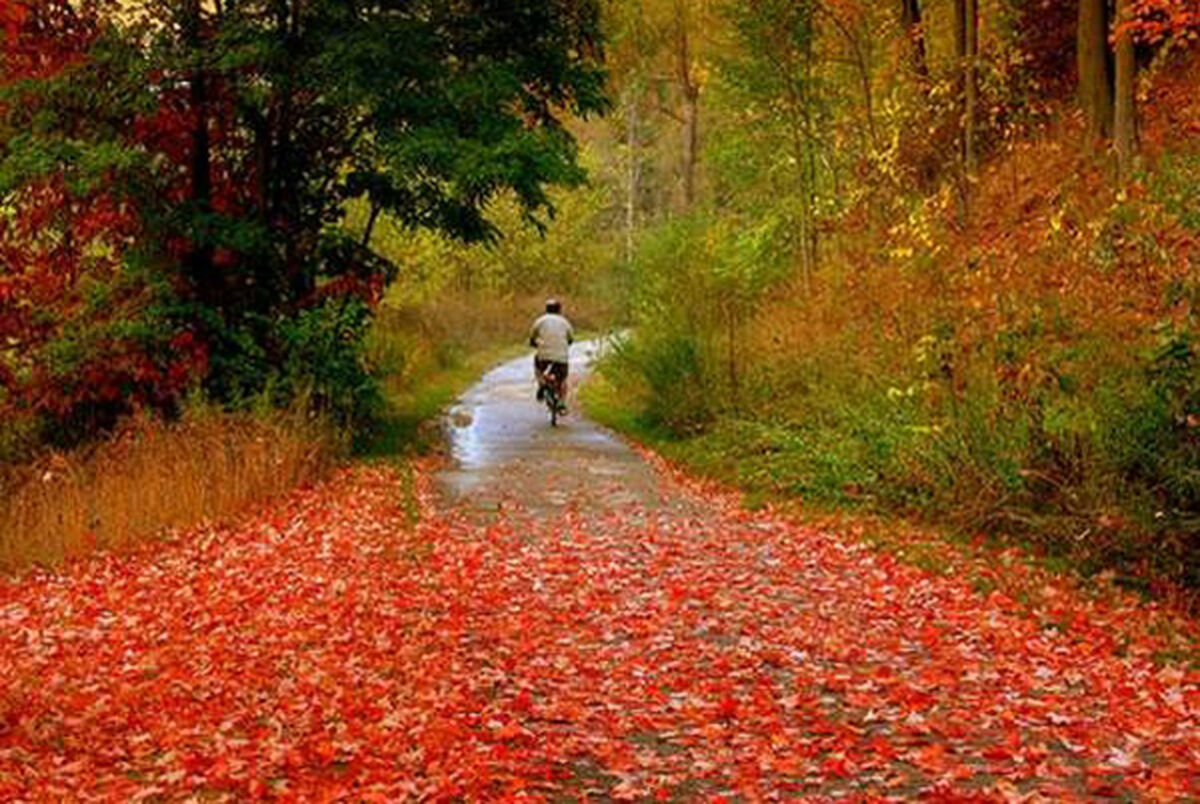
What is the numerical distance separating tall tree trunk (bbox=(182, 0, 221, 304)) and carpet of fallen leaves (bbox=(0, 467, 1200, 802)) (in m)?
6.94

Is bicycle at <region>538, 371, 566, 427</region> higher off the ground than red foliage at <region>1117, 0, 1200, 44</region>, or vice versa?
red foliage at <region>1117, 0, 1200, 44</region>

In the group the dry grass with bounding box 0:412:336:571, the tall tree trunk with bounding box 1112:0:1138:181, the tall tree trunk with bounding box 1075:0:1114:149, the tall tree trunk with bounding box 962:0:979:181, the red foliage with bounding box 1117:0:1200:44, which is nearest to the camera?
the dry grass with bounding box 0:412:336:571

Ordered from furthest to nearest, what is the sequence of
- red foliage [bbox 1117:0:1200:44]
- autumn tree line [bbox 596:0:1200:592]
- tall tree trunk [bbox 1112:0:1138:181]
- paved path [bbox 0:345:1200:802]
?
1. tall tree trunk [bbox 1112:0:1138:181]
2. red foliage [bbox 1117:0:1200:44]
3. autumn tree line [bbox 596:0:1200:592]
4. paved path [bbox 0:345:1200:802]

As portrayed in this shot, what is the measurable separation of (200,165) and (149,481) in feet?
19.6

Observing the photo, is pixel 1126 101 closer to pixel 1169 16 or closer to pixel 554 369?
pixel 1169 16

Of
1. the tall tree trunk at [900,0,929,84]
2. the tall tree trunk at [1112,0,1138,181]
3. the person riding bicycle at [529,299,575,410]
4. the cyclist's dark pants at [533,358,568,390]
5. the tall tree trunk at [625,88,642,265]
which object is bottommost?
the cyclist's dark pants at [533,358,568,390]

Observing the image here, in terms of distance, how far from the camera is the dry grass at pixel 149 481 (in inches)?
560

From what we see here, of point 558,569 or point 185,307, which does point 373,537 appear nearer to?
point 558,569

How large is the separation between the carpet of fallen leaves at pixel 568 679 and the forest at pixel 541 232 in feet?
6.73

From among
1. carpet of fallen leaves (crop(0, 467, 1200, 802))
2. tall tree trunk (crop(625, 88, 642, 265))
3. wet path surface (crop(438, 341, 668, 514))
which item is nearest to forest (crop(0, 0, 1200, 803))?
carpet of fallen leaves (crop(0, 467, 1200, 802))

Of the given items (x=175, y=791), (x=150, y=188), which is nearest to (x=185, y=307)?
(x=150, y=188)

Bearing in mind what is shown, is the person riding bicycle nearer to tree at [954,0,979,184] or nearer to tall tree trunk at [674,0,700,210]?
tree at [954,0,979,184]

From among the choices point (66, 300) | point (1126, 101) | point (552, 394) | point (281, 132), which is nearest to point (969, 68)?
point (1126, 101)

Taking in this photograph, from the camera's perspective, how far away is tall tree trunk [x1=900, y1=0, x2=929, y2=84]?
888 inches
